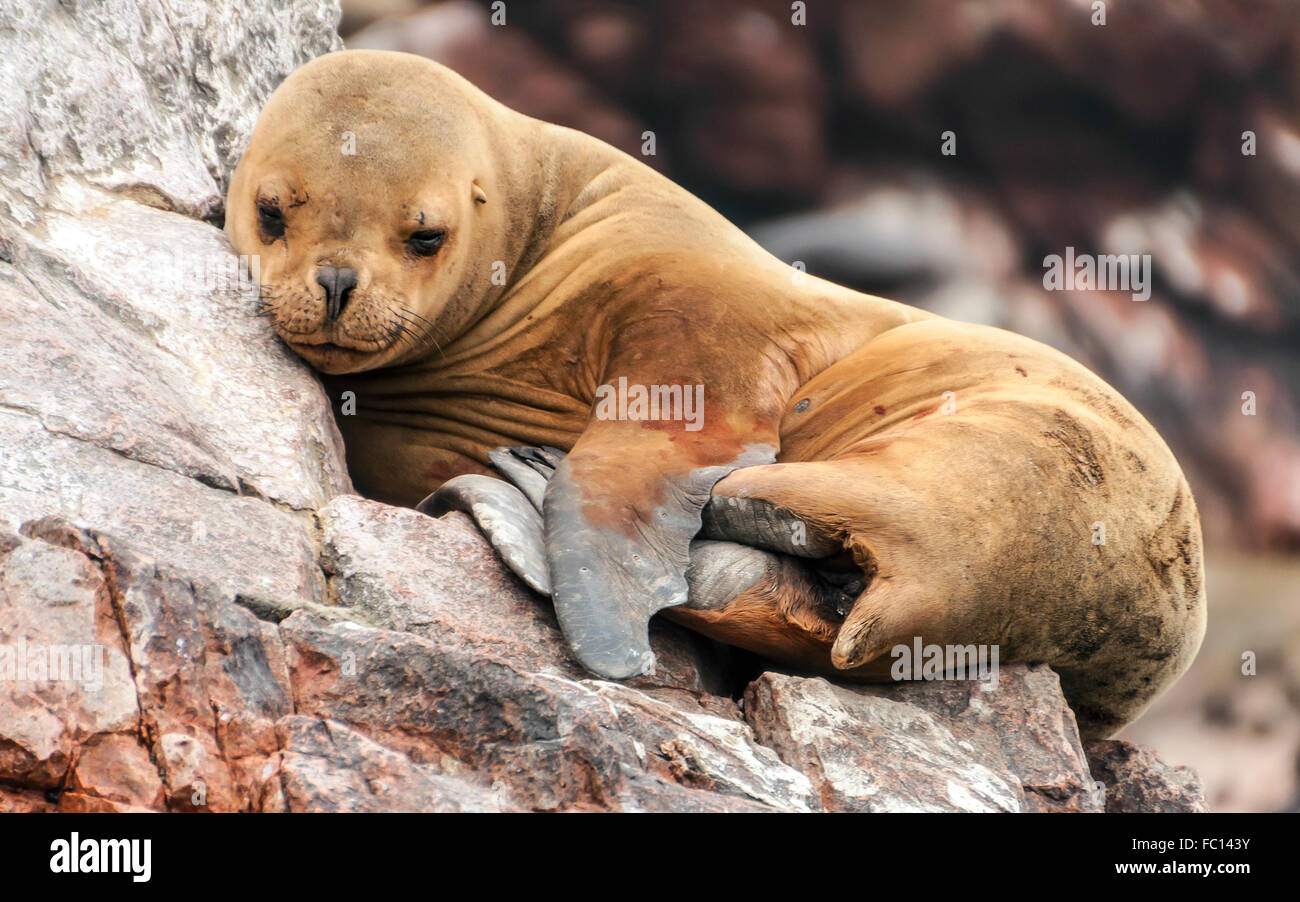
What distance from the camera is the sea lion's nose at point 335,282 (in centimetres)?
488

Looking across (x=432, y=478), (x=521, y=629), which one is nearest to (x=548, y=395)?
(x=432, y=478)

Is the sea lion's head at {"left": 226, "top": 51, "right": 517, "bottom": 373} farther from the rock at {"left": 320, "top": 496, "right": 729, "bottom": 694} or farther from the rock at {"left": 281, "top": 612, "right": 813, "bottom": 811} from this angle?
the rock at {"left": 281, "top": 612, "right": 813, "bottom": 811}

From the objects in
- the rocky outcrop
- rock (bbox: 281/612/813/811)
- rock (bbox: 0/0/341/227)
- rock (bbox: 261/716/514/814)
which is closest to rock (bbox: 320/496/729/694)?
the rocky outcrop

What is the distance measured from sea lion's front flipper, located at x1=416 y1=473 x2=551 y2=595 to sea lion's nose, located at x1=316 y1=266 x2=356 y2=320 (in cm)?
80

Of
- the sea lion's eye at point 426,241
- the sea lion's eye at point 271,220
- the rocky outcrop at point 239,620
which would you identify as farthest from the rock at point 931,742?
the sea lion's eye at point 271,220

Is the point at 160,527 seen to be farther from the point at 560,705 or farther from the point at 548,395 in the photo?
the point at 548,395

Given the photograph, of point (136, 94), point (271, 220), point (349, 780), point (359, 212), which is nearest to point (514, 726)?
point (349, 780)

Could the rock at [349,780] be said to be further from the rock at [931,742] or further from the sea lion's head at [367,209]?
the sea lion's head at [367,209]

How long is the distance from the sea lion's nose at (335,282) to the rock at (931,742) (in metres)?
2.07

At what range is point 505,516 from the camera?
14.5 feet

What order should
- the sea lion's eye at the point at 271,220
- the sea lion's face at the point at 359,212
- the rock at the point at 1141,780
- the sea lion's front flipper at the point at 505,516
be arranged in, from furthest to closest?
the sea lion's eye at the point at 271,220, the sea lion's face at the point at 359,212, the rock at the point at 1141,780, the sea lion's front flipper at the point at 505,516

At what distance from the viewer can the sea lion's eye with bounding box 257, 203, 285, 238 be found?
5.11 m

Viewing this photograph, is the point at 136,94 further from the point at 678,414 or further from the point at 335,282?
the point at 678,414

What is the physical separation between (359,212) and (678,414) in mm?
1362
